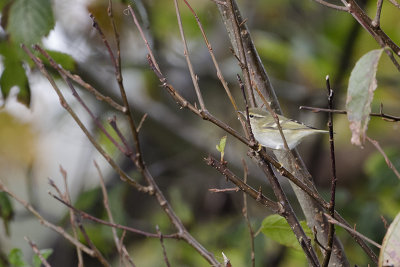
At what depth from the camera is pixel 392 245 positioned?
3.19 feet

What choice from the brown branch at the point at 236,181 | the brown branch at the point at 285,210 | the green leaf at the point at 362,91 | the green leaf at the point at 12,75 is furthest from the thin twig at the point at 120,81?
the green leaf at the point at 12,75

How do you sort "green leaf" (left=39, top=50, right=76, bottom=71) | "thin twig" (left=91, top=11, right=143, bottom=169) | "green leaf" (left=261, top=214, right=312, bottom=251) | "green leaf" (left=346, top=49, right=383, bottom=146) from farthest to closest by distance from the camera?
"green leaf" (left=39, top=50, right=76, bottom=71)
"green leaf" (left=261, top=214, right=312, bottom=251)
"thin twig" (left=91, top=11, right=143, bottom=169)
"green leaf" (left=346, top=49, right=383, bottom=146)

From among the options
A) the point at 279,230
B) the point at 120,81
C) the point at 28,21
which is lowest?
the point at 279,230

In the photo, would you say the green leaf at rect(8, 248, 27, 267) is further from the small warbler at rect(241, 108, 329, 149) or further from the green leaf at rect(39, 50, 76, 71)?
the small warbler at rect(241, 108, 329, 149)

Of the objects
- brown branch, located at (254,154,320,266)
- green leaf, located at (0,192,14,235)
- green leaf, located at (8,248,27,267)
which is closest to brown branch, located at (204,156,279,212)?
brown branch, located at (254,154,320,266)

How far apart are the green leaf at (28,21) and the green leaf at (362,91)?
100 cm

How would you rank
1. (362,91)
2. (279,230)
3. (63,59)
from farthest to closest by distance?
(63,59) → (279,230) → (362,91)

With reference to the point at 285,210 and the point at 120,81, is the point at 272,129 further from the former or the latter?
the point at 120,81

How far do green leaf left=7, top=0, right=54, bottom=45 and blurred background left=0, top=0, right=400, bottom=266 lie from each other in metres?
1.06

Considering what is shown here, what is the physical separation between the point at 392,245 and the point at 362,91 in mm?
294

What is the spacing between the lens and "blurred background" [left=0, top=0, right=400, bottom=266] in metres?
2.95

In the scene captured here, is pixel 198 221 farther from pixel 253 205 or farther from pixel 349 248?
pixel 349 248

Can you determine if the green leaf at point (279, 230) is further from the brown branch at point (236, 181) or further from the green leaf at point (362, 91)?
the green leaf at point (362, 91)

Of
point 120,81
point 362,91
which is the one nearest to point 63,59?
point 120,81
